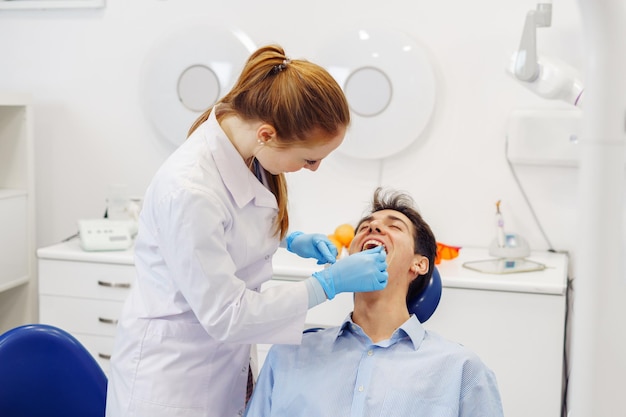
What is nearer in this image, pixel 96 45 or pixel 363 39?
pixel 363 39

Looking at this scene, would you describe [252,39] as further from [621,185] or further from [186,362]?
[621,185]

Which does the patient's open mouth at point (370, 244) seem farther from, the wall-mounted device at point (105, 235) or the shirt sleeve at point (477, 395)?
the wall-mounted device at point (105, 235)

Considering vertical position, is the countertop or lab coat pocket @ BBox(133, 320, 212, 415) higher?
the countertop

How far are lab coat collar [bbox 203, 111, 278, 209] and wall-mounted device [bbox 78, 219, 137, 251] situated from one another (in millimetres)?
1233

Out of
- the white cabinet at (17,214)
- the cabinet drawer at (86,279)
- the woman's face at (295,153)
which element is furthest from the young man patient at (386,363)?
the white cabinet at (17,214)

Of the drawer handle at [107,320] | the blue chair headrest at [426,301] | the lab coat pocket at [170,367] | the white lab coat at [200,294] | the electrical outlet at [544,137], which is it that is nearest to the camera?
the white lab coat at [200,294]

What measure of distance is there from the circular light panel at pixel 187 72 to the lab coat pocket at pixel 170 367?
1364 mm

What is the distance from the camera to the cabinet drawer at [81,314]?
2662mm

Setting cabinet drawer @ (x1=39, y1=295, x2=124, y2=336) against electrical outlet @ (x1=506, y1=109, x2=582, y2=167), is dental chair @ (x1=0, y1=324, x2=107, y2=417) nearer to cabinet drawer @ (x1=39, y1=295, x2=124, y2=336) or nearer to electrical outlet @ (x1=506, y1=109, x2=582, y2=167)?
cabinet drawer @ (x1=39, y1=295, x2=124, y2=336)

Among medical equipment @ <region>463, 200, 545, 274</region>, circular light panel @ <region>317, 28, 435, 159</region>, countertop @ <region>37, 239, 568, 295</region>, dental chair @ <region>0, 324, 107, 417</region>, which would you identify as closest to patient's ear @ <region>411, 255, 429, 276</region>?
countertop @ <region>37, 239, 568, 295</region>

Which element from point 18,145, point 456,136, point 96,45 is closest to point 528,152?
point 456,136

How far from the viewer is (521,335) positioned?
2303mm

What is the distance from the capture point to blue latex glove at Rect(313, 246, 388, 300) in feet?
5.09

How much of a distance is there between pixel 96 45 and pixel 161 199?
1763 mm
